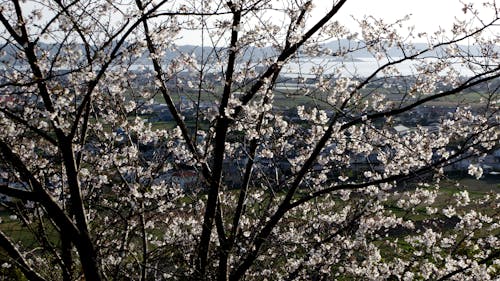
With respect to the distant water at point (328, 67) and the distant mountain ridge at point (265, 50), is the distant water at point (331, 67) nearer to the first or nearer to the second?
the distant water at point (328, 67)

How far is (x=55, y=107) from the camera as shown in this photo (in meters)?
5.09

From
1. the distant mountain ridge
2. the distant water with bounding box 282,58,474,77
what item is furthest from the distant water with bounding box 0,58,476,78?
the distant mountain ridge

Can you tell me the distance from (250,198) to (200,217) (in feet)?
3.23

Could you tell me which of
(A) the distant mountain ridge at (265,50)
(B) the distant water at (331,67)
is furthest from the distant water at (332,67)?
(A) the distant mountain ridge at (265,50)

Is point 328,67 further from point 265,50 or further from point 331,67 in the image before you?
point 265,50

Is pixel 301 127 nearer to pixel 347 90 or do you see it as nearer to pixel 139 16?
pixel 347 90

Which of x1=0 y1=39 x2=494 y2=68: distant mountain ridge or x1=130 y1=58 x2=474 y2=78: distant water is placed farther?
x1=130 y1=58 x2=474 y2=78: distant water

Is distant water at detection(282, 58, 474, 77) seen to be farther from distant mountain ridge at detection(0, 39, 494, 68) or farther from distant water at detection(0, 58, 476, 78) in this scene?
distant mountain ridge at detection(0, 39, 494, 68)

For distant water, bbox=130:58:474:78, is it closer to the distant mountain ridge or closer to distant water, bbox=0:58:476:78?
distant water, bbox=0:58:476:78

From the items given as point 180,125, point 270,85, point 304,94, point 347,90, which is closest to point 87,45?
point 180,125

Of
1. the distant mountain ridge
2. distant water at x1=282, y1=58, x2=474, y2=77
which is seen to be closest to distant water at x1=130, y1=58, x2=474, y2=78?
distant water at x1=282, y1=58, x2=474, y2=77

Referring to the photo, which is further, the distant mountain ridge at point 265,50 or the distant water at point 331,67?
the distant water at point 331,67

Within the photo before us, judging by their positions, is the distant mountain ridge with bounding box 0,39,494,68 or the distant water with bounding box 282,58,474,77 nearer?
the distant mountain ridge with bounding box 0,39,494,68

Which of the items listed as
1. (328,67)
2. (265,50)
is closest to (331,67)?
(328,67)
